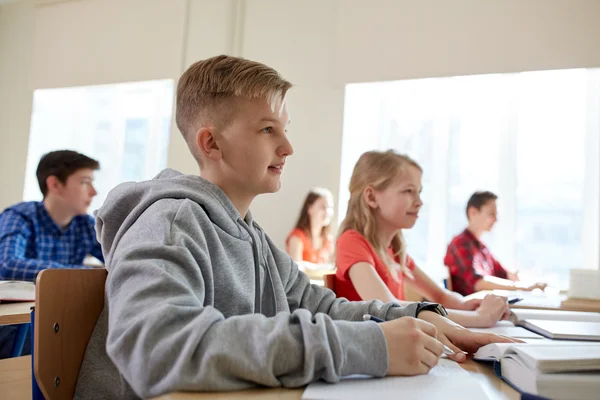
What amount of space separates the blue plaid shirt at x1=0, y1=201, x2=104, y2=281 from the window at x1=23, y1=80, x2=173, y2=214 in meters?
2.96

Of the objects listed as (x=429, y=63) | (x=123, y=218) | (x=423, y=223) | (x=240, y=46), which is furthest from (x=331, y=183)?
(x=123, y=218)

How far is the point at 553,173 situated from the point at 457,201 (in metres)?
0.84

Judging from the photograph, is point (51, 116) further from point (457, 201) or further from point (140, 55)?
point (457, 201)

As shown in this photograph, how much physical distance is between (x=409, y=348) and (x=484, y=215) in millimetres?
3713

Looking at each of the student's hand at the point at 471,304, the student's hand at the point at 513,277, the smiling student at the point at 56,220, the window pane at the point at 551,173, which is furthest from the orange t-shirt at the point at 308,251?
the student's hand at the point at 471,304

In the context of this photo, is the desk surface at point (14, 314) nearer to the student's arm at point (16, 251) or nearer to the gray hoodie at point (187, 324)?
the gray hoodie at point (187, 324)

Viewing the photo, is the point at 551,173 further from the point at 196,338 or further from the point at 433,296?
the point at 196,338

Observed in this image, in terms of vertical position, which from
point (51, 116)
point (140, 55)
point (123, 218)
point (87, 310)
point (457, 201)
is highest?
point (140, 55)

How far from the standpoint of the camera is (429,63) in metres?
4.43

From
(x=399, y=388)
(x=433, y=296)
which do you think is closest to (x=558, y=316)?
(x=433, y=296)

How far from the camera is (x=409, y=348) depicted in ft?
2.52

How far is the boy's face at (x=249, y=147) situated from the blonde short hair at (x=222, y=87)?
2 cm

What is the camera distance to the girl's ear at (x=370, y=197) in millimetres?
2014

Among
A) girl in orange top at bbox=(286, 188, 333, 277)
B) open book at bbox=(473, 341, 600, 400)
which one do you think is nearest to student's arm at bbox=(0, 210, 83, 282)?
open book at bbox=(473, 341, 600, 400)
